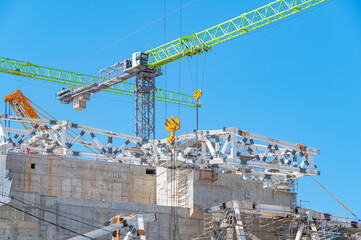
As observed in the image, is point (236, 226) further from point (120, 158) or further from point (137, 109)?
point (137, 109)

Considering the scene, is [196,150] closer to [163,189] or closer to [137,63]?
[163,189]

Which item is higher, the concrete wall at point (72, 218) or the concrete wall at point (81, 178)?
the concrete wall at point (81, 178)

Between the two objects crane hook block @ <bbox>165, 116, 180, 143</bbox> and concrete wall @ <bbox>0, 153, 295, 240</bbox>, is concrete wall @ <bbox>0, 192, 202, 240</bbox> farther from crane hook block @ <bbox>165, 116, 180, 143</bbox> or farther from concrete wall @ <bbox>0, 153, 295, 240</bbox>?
crane hook block @ <bbox>165, 116, 180, 143</bbox>

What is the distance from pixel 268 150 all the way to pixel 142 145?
1088 centimetres

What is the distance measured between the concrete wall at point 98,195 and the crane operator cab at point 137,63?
1562 inches

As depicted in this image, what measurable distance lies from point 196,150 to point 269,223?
8759 mm

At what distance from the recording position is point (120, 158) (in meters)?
63.7

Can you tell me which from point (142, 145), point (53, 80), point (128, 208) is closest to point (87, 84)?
point (53, 80)

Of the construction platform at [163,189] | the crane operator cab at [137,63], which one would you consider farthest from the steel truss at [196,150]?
the crane operator cab at [137,63]

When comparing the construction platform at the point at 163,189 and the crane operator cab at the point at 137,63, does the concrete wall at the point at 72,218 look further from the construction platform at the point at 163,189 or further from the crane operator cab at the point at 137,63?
the crane operator cab at the point at 137,63

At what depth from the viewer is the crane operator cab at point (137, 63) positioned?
102 m

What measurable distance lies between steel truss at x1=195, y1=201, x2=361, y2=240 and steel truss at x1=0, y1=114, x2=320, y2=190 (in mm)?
4750

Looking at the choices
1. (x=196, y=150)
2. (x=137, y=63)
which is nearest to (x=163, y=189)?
(x=196, y=150)

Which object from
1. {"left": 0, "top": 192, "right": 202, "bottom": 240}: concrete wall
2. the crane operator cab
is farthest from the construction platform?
the crane operator cab
